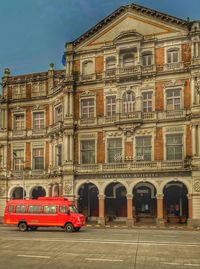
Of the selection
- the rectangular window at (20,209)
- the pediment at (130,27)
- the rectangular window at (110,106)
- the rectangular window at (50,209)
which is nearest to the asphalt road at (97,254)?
the rectangular window at (50,209)

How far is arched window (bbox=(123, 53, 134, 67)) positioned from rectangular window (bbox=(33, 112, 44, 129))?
12.7 metres

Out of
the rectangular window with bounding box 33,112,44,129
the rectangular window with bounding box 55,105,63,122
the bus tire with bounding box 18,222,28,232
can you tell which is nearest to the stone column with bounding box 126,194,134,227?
the bus tire with bounding box 18,222,28,232

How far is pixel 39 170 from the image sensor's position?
1902 inches

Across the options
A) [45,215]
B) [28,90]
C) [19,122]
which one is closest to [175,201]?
[45,215]

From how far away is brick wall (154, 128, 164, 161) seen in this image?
135ft

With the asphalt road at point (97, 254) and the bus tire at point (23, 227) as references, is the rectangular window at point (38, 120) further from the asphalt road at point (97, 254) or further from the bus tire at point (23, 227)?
the asphalt road at point (97, 254)

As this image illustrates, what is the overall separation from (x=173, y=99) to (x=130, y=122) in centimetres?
500

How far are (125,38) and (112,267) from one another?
3119 centimetres

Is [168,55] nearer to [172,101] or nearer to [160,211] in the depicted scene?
[172,101]

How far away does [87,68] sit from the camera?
45.2 metres

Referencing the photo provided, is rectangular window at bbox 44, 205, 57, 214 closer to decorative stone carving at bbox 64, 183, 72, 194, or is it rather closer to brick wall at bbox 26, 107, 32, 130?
decorative stone carving at bbox 64, 183, 72, 194

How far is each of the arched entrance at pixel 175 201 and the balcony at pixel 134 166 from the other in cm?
268

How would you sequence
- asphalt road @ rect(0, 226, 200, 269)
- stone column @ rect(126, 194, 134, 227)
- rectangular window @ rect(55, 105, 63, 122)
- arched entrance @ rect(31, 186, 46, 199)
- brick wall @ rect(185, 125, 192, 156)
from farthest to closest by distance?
arched entrance @ rect(31, 186, 46, 199) < rectangular window @ rect(55, 105, 63, 122) < stone column @ rect(126, 194, 134, 227) < brick wall @ rect(185, 125, 192, 156) < asphalt road @ rect(0, 226, 200, 269)

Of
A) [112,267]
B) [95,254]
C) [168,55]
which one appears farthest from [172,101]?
[112,267]
